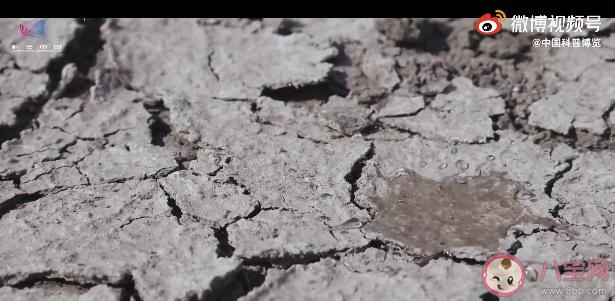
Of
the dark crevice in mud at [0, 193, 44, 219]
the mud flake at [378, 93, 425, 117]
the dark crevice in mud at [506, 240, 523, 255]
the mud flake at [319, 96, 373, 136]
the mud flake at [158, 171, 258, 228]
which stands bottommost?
the dark crevice in mud at [0, 193, 44, 219]

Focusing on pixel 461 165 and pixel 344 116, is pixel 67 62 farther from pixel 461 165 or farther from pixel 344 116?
pixel 461 165

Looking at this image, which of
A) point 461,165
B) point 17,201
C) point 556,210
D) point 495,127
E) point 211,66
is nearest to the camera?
point 556,210

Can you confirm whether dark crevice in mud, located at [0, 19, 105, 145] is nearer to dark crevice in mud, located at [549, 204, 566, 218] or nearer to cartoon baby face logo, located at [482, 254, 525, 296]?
cartoon baby face logo, located at [482, 254, 525, 296]

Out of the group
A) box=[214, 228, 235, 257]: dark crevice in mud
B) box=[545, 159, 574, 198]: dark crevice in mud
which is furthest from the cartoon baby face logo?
box=[214, 228, 235, 257]: dark crevice in mud

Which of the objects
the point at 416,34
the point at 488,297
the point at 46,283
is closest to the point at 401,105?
the point at 416,34

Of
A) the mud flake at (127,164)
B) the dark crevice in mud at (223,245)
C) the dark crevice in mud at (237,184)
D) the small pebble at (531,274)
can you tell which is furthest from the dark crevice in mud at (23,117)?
the small pebble at (531,274)

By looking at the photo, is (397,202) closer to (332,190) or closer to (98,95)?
(332,190)
